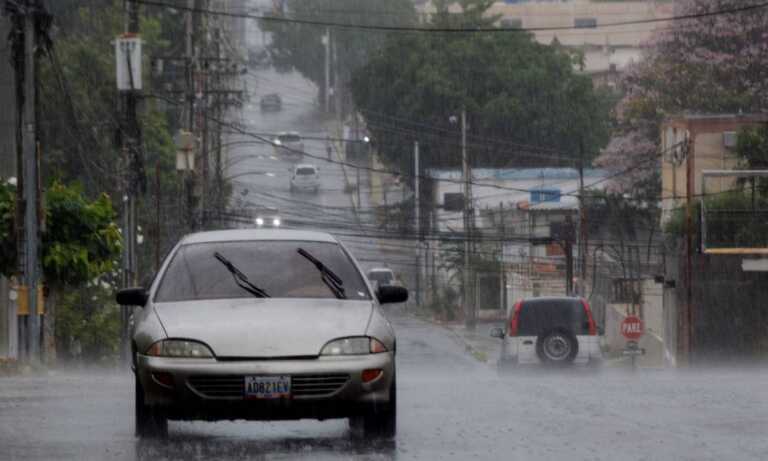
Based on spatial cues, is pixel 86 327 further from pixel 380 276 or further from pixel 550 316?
pixel 380 276

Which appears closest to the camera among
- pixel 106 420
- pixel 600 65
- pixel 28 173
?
pixel 106 420

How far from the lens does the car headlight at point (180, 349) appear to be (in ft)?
31.5

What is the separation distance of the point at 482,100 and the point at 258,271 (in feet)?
226

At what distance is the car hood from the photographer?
9.59m

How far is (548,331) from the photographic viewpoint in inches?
1059

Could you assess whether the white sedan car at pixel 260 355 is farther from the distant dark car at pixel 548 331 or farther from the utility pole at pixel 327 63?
the utility pole at pixel 327 63

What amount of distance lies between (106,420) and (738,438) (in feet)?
15.3

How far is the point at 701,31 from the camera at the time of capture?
61969 millimetres

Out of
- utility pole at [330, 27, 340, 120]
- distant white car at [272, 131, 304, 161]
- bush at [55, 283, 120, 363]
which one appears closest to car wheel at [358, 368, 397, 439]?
bush at [55, 283, 120, 363]

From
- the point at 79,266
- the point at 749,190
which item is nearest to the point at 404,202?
the point at 749,190

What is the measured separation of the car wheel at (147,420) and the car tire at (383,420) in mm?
1358

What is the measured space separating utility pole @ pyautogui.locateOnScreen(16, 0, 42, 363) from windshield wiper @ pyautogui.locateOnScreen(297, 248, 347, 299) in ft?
53.5

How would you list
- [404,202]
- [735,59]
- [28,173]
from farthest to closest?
[404,202] → [735,59] → [28,173]

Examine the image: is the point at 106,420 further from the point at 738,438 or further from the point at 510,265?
the point at 510,265
